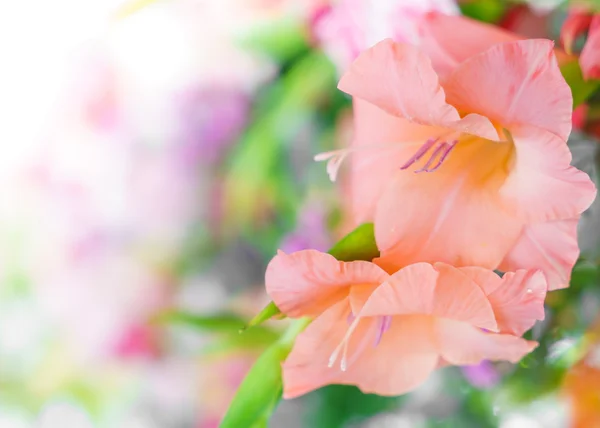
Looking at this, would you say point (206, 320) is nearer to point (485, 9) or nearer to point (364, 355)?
point (364, 355)

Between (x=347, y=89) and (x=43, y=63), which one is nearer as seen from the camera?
(x=347, y=89)

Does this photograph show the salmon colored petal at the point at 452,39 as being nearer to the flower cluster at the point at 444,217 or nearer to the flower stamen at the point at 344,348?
the flower cluster at the point at 444,217

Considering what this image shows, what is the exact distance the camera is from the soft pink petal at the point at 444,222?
0.35 metres

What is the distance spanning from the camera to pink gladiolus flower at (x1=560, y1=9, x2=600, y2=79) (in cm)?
37

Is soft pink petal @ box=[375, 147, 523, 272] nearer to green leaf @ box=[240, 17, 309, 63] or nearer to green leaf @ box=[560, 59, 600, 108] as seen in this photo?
green leaf @ box=[560, 59, 600, 108]

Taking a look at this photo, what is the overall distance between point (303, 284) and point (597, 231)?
0.28 m

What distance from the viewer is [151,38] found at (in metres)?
0.47

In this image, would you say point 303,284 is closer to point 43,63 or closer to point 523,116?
point 523,116

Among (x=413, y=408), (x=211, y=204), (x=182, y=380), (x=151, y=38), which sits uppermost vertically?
(x=151, y=38)

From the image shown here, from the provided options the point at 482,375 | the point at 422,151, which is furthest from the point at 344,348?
the point at 482,375

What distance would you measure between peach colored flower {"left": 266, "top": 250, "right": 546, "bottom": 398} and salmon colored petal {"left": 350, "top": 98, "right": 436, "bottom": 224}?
6cm

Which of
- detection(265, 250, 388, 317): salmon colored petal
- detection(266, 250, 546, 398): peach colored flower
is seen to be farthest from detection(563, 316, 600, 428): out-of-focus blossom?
detection(265, 250, 388, 317): salmon colored petal

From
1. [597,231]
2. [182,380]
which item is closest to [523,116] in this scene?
[597,231]

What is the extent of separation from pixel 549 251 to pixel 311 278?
0.14m
